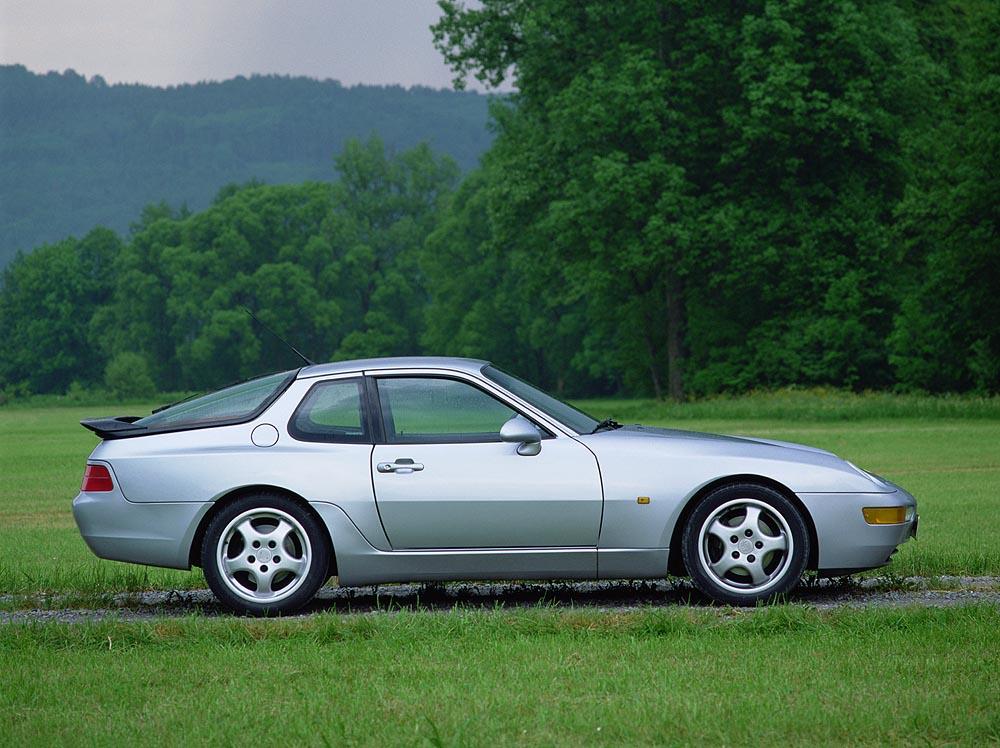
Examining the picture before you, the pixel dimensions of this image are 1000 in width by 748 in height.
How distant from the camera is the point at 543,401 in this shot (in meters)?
8.69

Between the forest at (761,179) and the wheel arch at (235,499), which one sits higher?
the forest at (761,179)

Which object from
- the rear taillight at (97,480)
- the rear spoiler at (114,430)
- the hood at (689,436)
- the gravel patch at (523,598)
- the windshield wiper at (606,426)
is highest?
the rear spoiler at (114,430)

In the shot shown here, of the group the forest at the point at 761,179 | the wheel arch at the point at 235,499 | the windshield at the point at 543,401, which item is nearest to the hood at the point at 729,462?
the windshield at the point at 543,401

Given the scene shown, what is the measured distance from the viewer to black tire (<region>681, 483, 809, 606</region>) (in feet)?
26.3

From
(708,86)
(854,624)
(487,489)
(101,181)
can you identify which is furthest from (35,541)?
(101,181)

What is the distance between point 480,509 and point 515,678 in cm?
205

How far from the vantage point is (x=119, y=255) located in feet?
359

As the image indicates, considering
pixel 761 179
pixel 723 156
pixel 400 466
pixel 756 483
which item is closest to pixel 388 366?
pixel 400 466

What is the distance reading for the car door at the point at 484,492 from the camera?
7.98 meters

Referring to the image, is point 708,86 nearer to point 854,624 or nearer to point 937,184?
point 937,184

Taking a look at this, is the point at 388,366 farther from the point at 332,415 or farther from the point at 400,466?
the point at 400,466

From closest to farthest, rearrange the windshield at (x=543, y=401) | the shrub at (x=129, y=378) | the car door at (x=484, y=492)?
the car door at (x=484, y=492) → the windshield at (x=543, y=401) → the shrub at (x=129, y=378)

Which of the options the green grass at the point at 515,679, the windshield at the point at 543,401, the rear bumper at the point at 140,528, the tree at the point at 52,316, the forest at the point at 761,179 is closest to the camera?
the green grass at the point at 515,679

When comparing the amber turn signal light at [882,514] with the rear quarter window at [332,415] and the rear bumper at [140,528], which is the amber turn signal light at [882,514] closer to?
the rear quarter window at [332,415]
